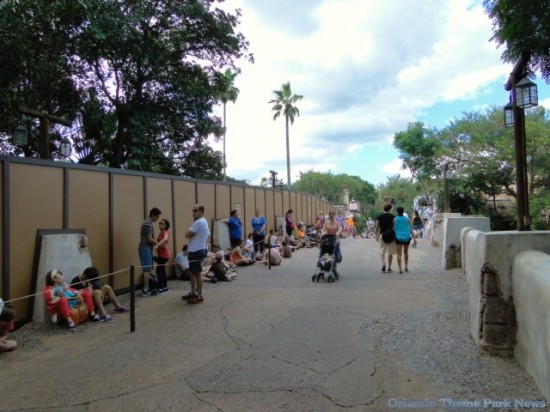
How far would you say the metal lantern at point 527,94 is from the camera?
7.85 meters

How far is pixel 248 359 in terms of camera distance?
5.28m

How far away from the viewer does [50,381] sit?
4809 millimetres

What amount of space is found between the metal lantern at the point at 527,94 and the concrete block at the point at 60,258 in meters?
7.78

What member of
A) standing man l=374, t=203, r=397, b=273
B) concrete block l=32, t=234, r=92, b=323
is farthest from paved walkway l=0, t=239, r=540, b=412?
standing man l=374, t=203, r=397, b=273

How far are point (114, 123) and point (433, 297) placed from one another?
51.3 feet

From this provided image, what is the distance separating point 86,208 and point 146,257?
148 centimetres

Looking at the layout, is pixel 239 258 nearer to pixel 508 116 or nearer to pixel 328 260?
pixel 328 260

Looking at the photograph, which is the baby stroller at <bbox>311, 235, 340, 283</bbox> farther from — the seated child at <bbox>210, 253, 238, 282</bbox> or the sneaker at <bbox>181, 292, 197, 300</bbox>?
the sneaker at <bbox>181, 292, 197, 300</bbox>

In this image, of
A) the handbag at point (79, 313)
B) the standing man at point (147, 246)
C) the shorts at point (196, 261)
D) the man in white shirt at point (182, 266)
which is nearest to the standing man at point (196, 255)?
the shorts at point (196, 261)

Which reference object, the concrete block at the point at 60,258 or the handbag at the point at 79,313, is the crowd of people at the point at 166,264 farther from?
the concrete block at the point at 60,258

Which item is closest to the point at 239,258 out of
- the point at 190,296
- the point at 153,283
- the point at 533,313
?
the point at 153,283

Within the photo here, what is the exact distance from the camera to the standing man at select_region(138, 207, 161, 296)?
30.5 feet

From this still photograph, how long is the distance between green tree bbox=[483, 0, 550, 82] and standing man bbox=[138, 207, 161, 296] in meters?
6.85

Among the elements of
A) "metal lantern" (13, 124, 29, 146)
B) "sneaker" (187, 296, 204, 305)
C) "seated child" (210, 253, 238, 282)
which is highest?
"metal lantern" (13, 124, 29, 146)
